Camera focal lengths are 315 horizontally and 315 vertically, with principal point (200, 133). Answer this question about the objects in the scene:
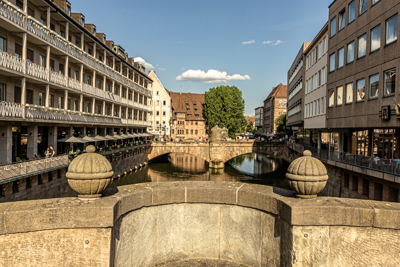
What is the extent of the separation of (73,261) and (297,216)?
3.59 metres

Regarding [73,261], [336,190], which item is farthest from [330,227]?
[336,190]

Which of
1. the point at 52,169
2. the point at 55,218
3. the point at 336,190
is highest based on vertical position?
the point at 55,218

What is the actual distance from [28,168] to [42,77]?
7435 millimetres

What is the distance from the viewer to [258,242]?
19.5 ft

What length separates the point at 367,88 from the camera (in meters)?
19.6

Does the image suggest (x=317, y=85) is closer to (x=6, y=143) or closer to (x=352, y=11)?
(x=352, y=11)

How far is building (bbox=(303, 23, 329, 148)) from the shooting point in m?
28.5

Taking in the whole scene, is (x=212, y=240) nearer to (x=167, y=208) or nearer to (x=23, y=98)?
(x=167, y=208)

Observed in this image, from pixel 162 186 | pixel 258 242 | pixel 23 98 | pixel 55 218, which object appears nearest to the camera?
pixel 55 218

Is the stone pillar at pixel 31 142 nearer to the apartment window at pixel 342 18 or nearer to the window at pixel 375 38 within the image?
the window at pixel 375 38

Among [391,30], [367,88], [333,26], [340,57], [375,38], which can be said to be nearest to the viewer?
[391,30]

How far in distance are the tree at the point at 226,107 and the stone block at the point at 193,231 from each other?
7087cm

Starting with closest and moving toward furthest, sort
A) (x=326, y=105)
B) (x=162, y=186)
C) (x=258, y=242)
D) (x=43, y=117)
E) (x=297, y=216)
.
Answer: (x=297, y=216) → (x=258, y=242) → (x=162, y=186) → (x=43, y=117) → (x=326, y=105)

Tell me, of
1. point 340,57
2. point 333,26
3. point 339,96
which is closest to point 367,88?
point 339,96
